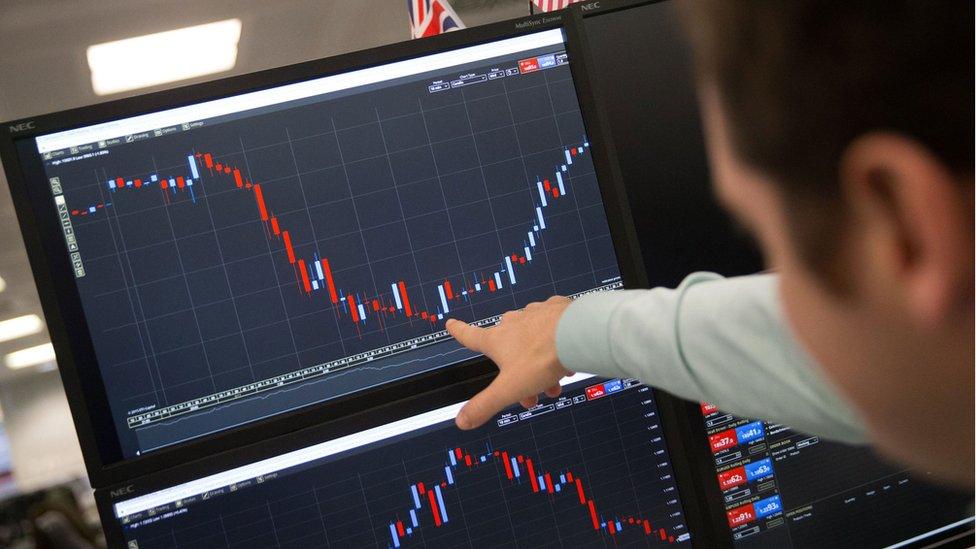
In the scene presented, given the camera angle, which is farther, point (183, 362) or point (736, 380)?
point (183, 362)

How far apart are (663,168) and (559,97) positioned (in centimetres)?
16

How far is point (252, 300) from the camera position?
80 centimetres

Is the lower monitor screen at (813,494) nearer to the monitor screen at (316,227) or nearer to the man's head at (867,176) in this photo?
the monitor screen at (316,227)

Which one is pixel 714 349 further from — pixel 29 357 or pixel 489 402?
pixel 29 357

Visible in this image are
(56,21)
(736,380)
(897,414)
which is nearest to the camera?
(897,414)

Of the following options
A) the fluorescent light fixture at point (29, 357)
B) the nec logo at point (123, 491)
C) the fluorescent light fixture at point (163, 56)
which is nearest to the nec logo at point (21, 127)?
the nec logo at point (123, 491)

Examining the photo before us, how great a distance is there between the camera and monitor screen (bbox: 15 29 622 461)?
30.7 inches

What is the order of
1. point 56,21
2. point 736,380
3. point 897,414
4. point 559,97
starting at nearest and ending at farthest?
point 897,414, point 736,380, point 559,97, point 56,21

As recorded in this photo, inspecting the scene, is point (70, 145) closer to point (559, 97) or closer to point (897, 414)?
point (559, 97)

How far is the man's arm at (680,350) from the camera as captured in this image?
59 centimetres

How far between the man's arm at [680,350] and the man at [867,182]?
121 millimetres

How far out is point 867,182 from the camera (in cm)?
35

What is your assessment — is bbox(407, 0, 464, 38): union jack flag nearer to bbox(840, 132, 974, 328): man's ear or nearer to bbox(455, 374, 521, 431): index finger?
bbox(455, 374, 521, 431): index finger

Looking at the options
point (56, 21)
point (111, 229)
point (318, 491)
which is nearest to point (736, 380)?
point (318, 491)
